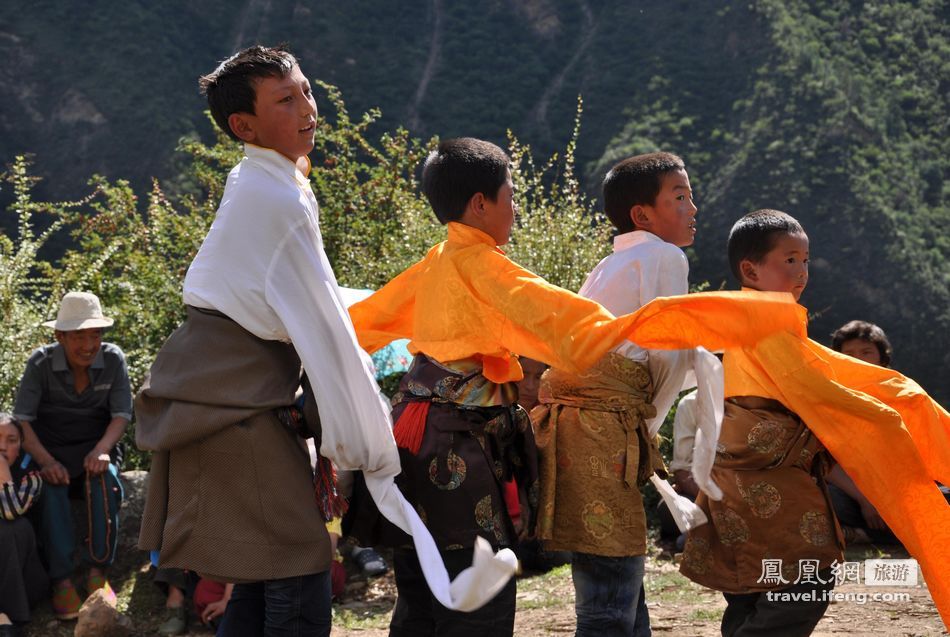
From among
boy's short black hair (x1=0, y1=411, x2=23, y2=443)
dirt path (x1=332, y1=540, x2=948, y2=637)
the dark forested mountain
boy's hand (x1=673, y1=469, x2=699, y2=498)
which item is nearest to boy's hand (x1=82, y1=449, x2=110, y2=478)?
boy's short black hair (x1=0, y1=411, x2=23, y2=443)

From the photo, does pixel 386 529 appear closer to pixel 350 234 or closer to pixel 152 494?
pixel 152 494

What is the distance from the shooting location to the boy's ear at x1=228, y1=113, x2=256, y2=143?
304 cm

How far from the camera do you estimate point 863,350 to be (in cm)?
579

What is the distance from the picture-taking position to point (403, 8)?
20.7 meters

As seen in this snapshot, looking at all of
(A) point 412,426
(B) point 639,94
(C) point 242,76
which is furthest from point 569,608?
(B) point 639,94

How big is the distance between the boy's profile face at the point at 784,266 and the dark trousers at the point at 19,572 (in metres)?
4.01

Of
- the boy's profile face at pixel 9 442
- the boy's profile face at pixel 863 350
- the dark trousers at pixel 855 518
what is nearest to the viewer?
the boy's profile face at pixel 863 350

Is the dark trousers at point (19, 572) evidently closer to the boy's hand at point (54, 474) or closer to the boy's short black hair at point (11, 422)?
the boy's hand at point (54, 474)

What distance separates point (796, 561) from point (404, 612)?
1.21 metres

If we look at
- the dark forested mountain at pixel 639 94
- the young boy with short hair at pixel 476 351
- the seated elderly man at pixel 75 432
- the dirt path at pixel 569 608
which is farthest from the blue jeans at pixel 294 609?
the dark forested mountain at pixel 639 94

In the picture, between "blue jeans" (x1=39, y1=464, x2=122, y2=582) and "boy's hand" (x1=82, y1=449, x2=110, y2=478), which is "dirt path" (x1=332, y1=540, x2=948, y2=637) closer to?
"blue jeans" (x1=39, y1=464, x2=122, y2=582)

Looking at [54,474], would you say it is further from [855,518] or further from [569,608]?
[855,518]

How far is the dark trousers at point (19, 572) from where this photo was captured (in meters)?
5.60

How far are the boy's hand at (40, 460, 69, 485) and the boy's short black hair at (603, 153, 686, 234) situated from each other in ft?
12.4
